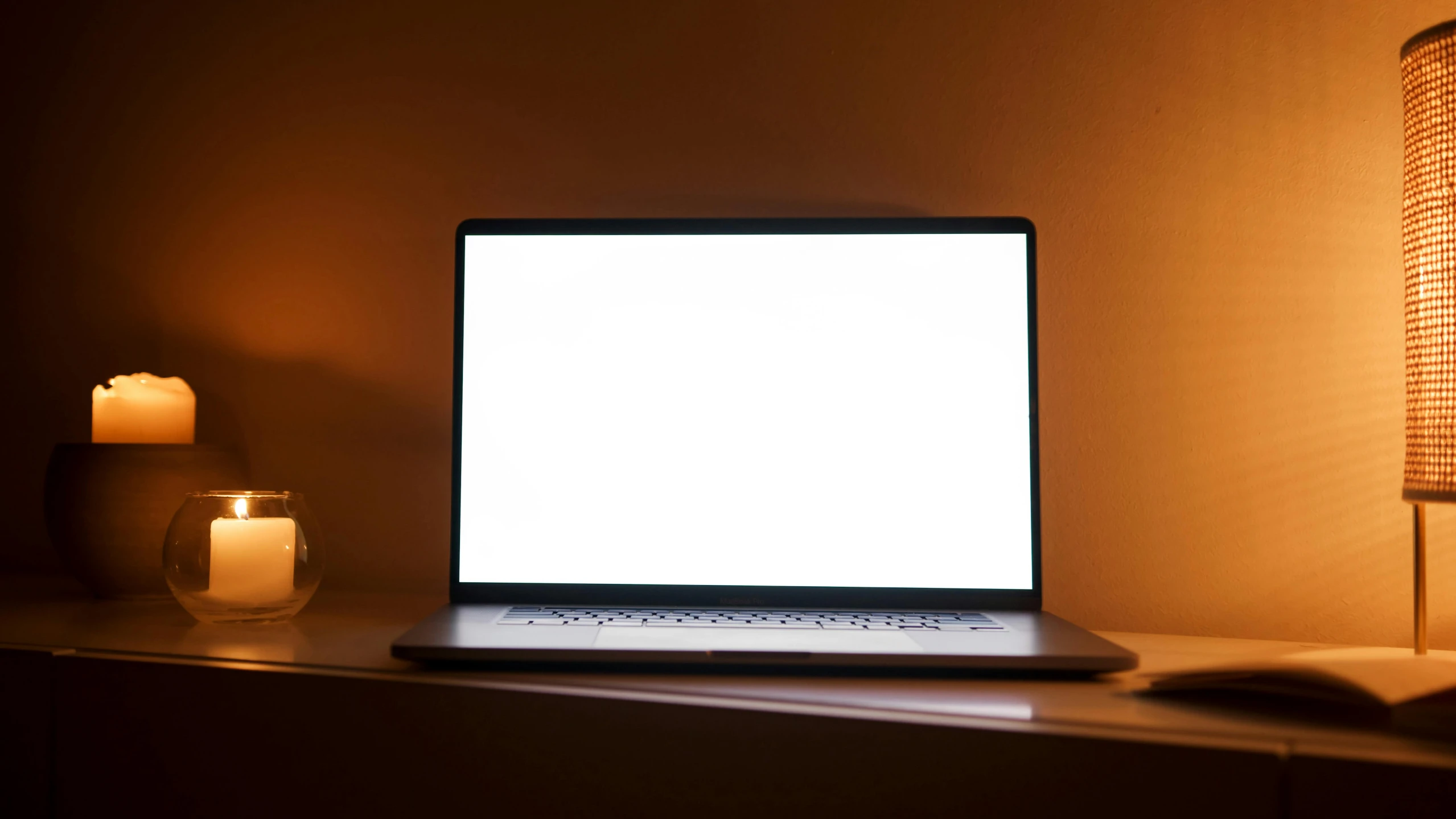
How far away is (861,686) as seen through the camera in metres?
0.58

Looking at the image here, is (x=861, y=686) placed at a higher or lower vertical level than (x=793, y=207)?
lower

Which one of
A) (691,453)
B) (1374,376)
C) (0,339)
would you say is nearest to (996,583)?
(691,453)

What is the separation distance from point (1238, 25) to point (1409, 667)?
2.03 ft

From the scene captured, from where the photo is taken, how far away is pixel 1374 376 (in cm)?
84

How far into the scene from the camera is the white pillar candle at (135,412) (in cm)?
93

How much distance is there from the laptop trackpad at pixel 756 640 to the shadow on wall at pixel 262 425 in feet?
1.31

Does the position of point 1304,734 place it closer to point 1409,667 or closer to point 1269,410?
point 1409,667

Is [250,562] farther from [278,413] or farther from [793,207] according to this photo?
[793,207]

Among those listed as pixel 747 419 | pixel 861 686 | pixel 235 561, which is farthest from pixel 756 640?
pixel 235 561

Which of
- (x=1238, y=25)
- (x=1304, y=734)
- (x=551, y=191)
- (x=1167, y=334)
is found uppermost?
(x=1238, y=25)

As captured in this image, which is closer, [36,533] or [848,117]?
[848,117]

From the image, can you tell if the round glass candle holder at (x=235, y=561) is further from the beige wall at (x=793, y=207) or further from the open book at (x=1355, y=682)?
the open book at (x=1355, y=682)

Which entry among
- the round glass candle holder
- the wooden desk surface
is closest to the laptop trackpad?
the wooden desk surface

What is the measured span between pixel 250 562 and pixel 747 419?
0.44 metres
